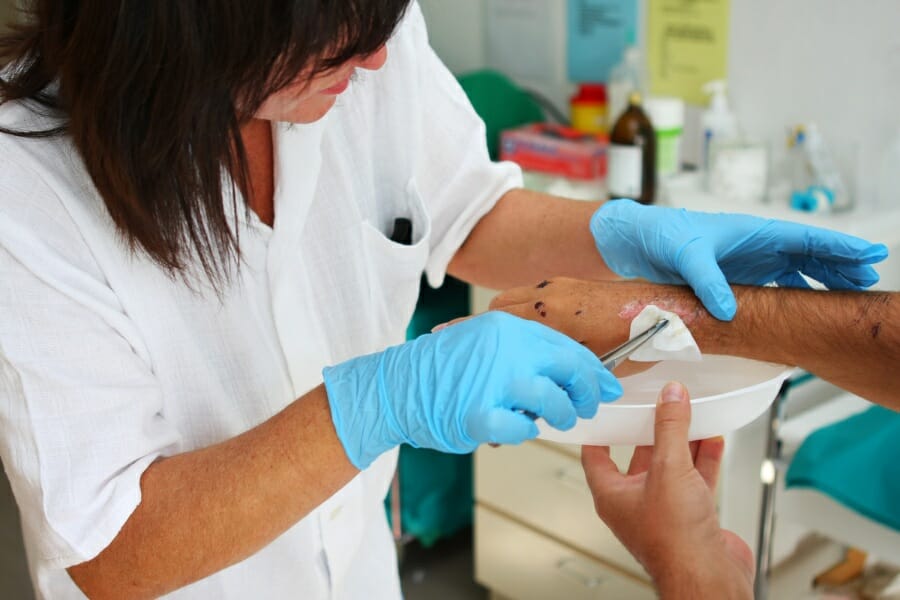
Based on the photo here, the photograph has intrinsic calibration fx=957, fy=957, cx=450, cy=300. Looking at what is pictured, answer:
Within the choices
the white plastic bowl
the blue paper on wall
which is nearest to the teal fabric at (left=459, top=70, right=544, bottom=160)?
the blue paper on wall

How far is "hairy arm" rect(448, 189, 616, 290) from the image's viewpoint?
48.4 inches

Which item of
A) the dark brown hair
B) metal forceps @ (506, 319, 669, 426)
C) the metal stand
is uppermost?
the dark brown hair

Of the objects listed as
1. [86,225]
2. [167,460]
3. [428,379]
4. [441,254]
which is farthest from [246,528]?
[441,254]

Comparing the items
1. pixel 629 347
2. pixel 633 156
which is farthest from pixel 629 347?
pixel 633 156

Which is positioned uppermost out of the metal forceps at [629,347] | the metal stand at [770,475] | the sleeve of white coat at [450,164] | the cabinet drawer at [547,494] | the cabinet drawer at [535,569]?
the sleeve of white coat at [450,164]

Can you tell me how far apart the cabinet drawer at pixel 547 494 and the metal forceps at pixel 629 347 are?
105cm

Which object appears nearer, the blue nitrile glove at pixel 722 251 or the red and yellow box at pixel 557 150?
the blue nitrile glove at pixel 722 251

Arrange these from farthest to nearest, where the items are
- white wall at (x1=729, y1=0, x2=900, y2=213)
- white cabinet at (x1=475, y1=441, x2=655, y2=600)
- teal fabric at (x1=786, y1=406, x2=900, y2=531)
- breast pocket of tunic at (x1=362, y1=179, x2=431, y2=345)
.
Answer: white cabinet at (x1=475, y1=441, x2=655, y2=600)
white wall at (x1=729, y1=0, x2=900, y2=213)
teal fabric at (x1=786, y1=406, x2=900, y2=531)
breast pocket of tunic at (x1=362, y1=179, x2=431, y2=345)

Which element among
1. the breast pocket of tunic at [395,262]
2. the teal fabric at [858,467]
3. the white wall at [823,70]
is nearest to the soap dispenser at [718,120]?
the white wall at [823,70]

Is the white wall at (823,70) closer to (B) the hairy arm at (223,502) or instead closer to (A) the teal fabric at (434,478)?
(A) the teal fabric at (434,478)

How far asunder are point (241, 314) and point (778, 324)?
621mm

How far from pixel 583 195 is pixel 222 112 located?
1413 mm

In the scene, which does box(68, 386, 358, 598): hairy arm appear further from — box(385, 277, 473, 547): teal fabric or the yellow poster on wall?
the yellow poster on wall

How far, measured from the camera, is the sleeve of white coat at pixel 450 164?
1227 mm
